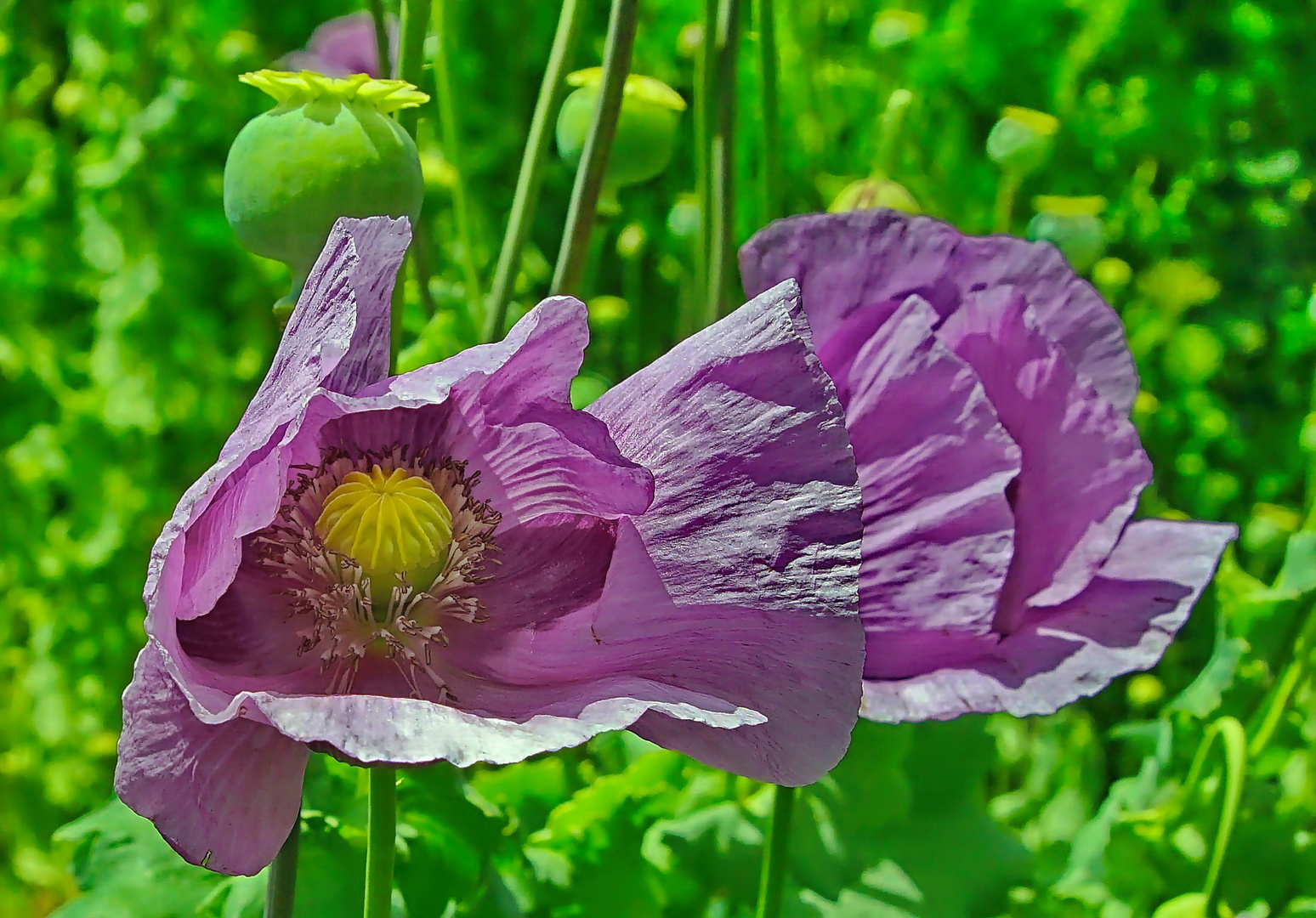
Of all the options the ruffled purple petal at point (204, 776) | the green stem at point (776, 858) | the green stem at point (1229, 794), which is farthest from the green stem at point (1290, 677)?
the ruffled purple petal at point (204, 776)

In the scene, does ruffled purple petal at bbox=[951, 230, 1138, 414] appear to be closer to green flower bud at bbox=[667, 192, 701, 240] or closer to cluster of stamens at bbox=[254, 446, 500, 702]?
cluster of stamens at bbox=[254, 446, 500, 702]

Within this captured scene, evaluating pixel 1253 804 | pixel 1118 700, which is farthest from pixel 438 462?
pixel 1118 700

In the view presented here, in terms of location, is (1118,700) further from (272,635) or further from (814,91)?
(272,635)

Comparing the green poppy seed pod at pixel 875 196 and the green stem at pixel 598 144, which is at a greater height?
the green stem at pixel 598 144

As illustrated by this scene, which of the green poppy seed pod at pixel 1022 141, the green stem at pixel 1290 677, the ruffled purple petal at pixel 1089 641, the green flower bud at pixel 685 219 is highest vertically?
the green poppy seed pod at pixel 1022 141

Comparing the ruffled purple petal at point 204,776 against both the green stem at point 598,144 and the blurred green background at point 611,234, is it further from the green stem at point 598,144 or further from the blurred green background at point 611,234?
the blurred green background at point 611,234
